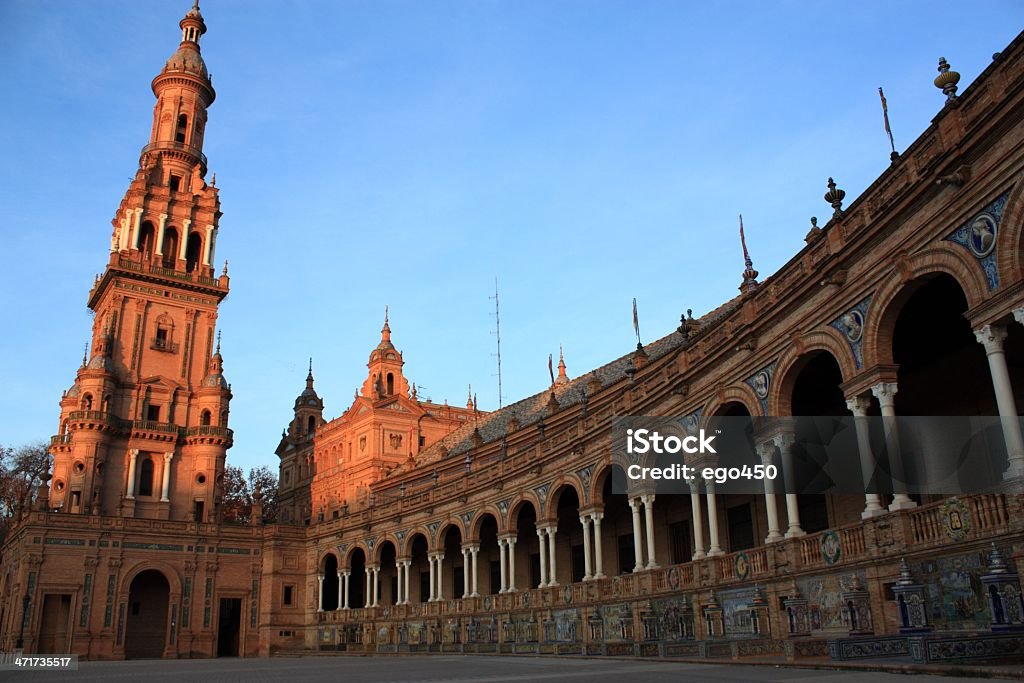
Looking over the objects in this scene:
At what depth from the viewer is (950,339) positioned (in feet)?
68.0

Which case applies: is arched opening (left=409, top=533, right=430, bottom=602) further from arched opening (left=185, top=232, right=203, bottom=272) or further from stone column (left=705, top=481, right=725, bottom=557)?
arched opening (left=185, top=232, right=203, bottom=272)

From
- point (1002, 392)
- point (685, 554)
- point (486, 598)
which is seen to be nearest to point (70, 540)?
point (486, 598)

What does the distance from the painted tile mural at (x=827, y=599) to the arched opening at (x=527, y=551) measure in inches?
855

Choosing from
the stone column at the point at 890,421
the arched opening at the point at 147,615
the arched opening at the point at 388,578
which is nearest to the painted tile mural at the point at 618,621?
the stone column at the point at 890,421

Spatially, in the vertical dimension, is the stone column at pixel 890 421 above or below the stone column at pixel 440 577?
above

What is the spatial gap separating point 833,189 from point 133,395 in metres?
51.7

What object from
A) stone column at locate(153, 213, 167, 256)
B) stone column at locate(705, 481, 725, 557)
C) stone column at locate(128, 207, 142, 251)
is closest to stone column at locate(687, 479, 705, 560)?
stone column at locate(705, 481, 725, 557)

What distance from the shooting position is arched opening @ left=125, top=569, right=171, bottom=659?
50.4m

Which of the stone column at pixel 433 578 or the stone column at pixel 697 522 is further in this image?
the stone column at pixel 433 578

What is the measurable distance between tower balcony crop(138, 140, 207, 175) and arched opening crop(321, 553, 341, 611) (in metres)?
33.8

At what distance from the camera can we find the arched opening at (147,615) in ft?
165

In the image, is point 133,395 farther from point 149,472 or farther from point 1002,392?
point 1002,392

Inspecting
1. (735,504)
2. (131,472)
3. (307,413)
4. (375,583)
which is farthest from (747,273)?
(307,413)

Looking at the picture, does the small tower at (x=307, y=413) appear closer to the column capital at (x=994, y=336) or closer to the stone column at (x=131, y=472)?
the stone column at (x=131, y=472)
